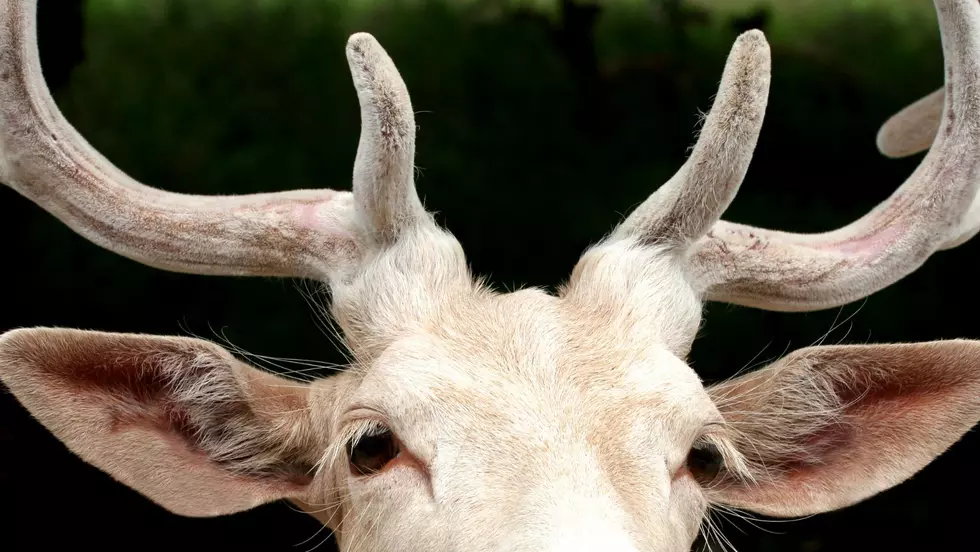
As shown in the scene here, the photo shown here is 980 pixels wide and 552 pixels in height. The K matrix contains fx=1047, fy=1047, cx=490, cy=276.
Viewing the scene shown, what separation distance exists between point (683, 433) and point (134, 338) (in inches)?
61.2

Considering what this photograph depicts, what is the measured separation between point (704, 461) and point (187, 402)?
60.2 inches

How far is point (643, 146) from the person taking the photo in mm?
7582

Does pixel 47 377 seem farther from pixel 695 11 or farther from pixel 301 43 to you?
pixel 695 11

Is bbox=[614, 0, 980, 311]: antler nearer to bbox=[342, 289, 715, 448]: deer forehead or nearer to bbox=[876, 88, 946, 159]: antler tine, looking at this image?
bbox=[342, 289, 715, 448]: deer forehead

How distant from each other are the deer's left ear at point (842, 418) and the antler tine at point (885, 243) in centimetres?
23

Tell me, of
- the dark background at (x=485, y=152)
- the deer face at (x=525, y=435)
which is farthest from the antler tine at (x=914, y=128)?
the dark background at (x=485, y=152)

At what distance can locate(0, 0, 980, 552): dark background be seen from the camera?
21.7 feet

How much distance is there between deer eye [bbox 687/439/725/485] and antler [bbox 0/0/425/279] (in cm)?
106

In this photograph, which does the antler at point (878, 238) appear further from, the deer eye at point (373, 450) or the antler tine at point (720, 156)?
the deer eye at point (373, 450)

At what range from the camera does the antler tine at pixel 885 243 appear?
3330 mm

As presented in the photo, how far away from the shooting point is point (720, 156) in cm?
301

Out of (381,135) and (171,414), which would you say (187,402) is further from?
(381,135)

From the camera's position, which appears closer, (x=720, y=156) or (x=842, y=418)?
(x=720, y=156)

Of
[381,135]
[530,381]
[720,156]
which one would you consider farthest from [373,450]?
[720,156]
